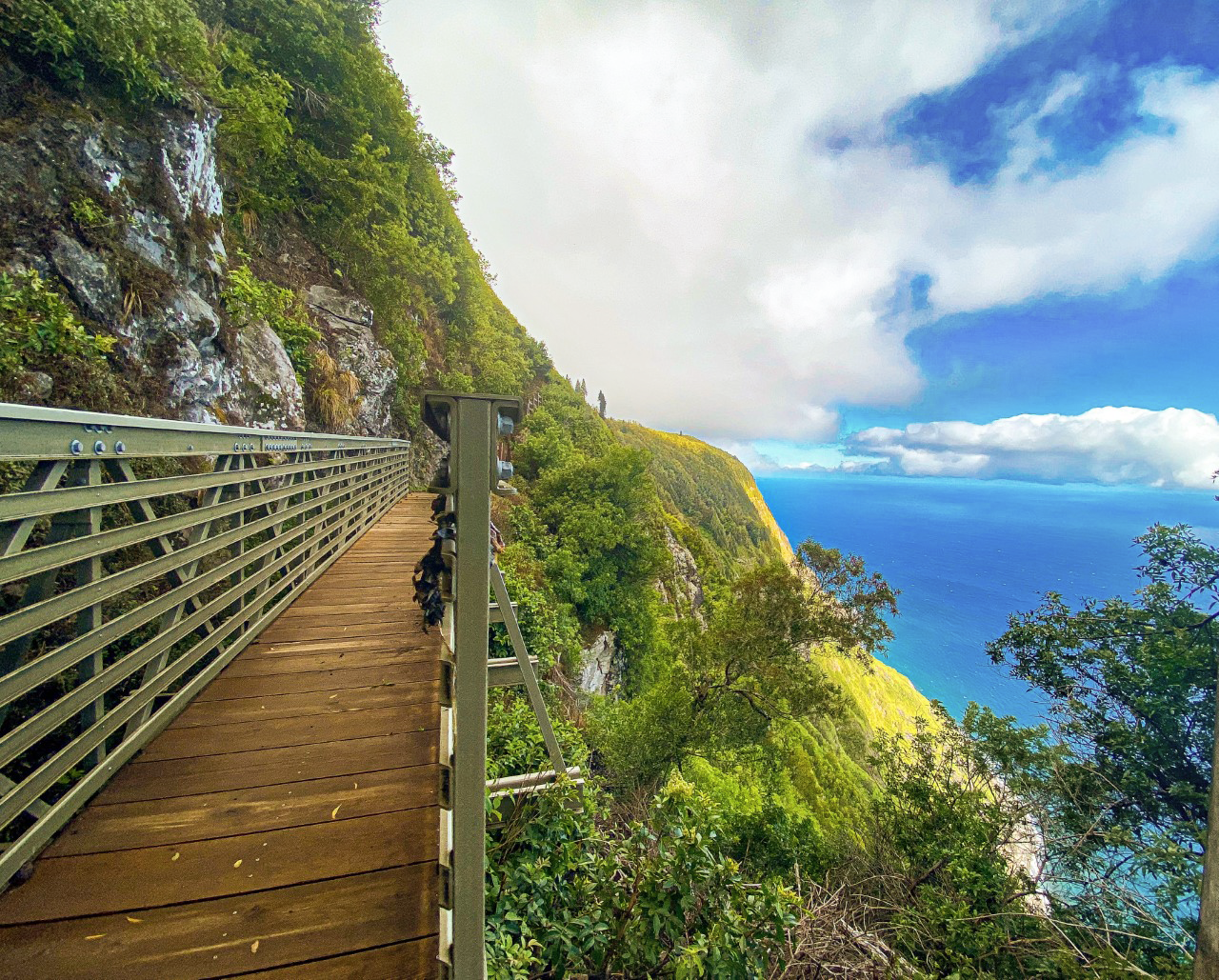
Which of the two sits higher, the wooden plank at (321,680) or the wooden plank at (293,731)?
the wooden plank at (321,680)

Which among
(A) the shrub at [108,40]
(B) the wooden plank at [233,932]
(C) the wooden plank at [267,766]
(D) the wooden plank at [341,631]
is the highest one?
(A) the shrub at [108,40]

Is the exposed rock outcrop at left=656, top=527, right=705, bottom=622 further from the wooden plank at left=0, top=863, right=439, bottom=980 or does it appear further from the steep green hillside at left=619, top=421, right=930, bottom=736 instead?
the wooden plank at left=0, top=863, right=439, bottom=980

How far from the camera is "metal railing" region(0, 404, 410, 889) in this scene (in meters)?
1.38

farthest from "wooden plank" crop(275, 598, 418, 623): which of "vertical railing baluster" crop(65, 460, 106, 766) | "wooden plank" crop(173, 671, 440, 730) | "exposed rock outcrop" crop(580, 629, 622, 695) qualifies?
"exposed rock outcrop" crop(580, 629, 622, 695)

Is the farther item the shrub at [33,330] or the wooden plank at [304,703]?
the shrub at [33,330]

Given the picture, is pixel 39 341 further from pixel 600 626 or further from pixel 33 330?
pixel 600 626

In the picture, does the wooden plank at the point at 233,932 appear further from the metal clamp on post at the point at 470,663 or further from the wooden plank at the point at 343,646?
the wooden plank at the point at 343,646

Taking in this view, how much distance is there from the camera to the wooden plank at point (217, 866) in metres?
1.31

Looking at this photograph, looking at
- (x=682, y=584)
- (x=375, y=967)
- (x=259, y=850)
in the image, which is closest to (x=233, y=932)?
(x=259, y=850)

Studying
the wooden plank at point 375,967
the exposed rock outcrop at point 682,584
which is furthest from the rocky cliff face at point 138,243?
the exposed rock outcrop at point 682,584

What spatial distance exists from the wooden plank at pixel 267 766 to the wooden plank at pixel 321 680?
45 centimetres

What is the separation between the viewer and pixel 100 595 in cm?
164

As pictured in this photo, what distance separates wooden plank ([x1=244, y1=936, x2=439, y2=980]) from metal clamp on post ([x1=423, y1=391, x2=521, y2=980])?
0.23 m

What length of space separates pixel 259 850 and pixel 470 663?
127 cm
